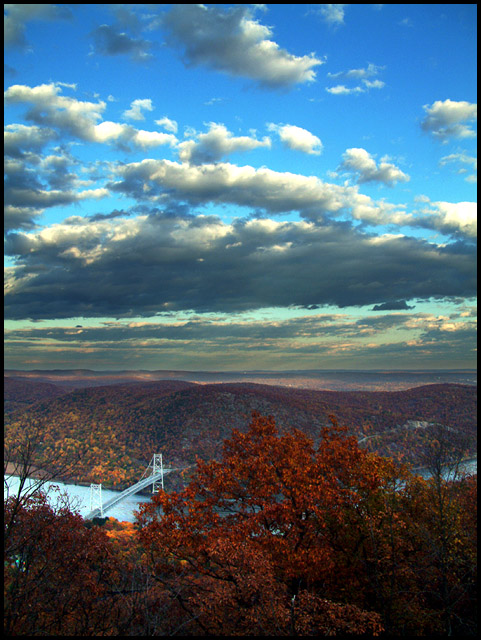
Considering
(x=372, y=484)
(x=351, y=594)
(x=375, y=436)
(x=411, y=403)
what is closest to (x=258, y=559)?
(x=351, y=594)

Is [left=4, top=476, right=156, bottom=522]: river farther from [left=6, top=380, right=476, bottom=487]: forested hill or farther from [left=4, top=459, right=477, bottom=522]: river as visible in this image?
[left=6, top=380, right=476, bottom=487]: forested hill

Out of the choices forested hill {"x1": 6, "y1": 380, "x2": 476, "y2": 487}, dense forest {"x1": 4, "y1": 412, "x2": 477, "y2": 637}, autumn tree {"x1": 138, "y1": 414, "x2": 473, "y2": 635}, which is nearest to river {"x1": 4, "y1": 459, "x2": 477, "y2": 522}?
forested hill {"x1": 6, "y1": 380, "x2": 476, "y2": 487}

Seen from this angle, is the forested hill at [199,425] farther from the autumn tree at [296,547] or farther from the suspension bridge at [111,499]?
the autumn tree at [296,547]

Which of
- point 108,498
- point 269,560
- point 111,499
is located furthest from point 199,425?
point 269,560

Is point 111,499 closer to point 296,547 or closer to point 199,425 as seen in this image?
point 199,425

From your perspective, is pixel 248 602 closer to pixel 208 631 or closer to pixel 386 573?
pixel 208 631
